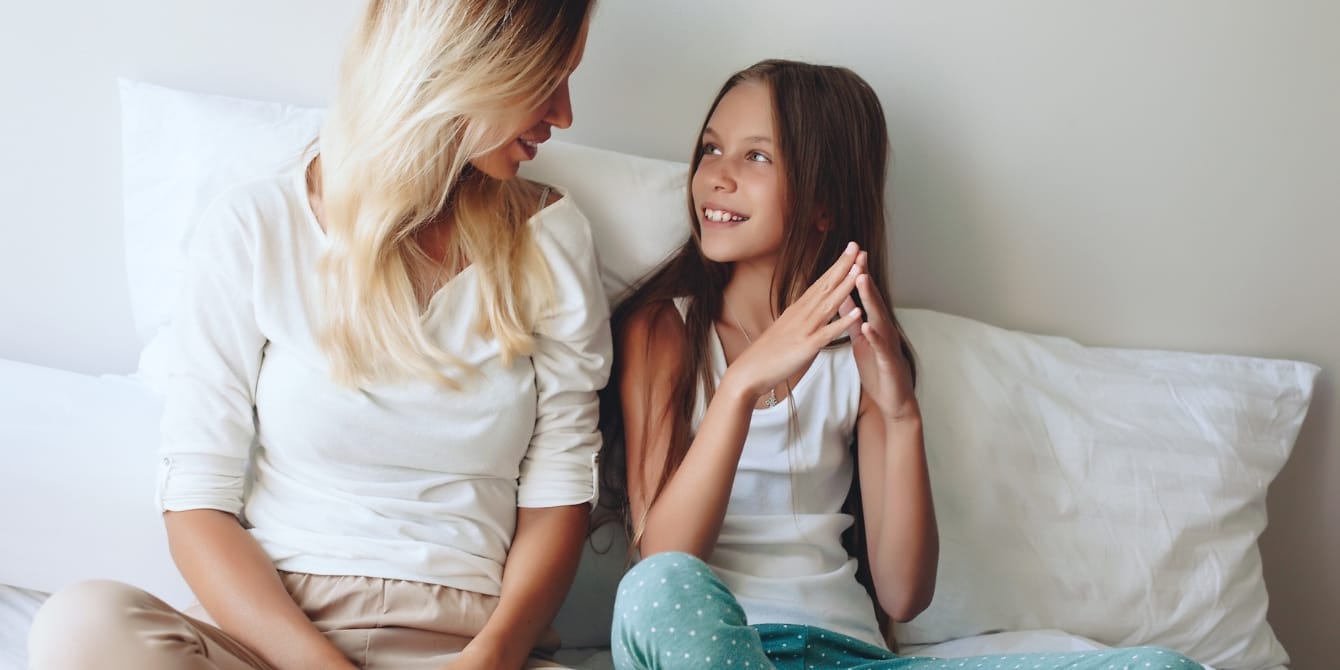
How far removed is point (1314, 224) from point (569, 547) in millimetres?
1294

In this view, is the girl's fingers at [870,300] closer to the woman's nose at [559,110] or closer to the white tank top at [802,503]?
the white tank top at [802,503]

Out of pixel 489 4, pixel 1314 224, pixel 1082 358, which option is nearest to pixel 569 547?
pixel 489 4

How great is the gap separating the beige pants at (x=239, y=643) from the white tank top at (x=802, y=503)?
253 millimetres

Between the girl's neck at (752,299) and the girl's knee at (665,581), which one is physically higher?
the girl's neck at (752,299)

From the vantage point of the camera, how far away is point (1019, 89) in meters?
1.73

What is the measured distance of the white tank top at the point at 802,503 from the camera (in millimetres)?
1368

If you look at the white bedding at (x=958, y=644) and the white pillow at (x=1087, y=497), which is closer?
the white bedding at (x=958, y=644)

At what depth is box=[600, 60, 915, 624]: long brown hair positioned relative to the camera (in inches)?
55.6

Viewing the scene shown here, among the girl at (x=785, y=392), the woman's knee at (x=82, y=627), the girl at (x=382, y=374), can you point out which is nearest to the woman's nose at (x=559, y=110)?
the girl at (x=382, y=374)

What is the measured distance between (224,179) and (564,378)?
1.57 feet

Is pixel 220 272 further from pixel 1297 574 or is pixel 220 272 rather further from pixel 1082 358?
pixel 1297 574

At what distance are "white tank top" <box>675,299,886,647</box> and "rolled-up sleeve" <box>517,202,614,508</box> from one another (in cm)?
16

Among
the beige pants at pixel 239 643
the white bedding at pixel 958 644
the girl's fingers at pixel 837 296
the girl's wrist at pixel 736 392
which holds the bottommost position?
the white bedding at pixel 958 644

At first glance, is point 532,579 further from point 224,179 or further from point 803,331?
point 224,179
